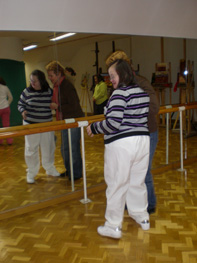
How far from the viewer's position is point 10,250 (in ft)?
8.10

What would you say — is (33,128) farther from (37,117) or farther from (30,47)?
(30,47)

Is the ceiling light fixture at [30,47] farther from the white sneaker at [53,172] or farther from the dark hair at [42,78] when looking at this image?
the white sneaker at [53,172]

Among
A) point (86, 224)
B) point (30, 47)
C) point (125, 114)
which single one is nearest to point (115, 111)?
point (125, 114)

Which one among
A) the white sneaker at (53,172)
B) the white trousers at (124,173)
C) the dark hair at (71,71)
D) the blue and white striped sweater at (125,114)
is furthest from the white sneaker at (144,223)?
the dark hair at (71,71)

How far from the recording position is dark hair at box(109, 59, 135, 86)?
91.0 inches

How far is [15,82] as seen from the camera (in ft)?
10.3

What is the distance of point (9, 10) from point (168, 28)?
7.93ft

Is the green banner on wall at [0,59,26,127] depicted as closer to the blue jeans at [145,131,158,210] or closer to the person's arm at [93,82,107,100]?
the person's arm at [93,82,107,100]

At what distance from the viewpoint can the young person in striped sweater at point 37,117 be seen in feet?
10.5

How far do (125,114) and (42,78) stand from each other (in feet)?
4.41

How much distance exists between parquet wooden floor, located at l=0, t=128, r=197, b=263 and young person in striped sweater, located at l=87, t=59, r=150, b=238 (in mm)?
239

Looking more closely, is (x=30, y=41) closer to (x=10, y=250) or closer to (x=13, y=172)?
(x=13, y=172)

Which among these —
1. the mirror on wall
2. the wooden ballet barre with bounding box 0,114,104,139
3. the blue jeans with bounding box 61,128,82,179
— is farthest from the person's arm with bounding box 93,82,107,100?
the wooden ballet barre with bounding box 0,114,104,139

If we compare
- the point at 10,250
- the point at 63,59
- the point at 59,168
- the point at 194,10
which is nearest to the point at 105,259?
the point at 10,250
